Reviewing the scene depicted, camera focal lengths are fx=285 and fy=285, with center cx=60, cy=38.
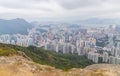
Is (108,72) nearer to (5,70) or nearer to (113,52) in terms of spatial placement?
(5,70)

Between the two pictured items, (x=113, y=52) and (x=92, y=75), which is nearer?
(x=92, y=75)

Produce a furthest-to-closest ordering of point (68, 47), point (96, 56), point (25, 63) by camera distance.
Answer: point (68, 47), point (96, 56), point (25, 63)

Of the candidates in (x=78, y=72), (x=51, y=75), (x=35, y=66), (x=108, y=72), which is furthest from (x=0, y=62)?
(x=108, y=72)

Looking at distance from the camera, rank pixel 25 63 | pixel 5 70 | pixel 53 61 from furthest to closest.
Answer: pixel 53 61
pixel 25 63
pixel 5 70

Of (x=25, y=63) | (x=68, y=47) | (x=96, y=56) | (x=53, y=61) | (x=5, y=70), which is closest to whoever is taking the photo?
(x=5, y=70)

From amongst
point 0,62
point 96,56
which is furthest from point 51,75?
point 96,56

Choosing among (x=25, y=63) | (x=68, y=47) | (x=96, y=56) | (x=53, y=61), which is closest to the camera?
(x=25, y=63)

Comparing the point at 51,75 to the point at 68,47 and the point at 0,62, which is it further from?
the point at 68,47

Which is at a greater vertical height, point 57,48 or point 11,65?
point 11,65

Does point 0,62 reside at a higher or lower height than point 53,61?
higher
